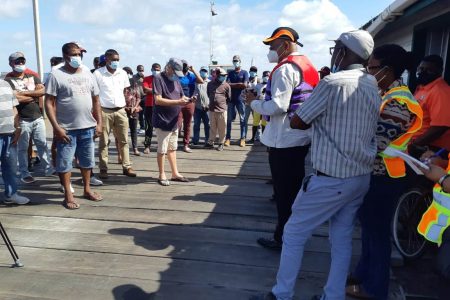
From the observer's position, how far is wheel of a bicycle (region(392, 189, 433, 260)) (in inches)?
129

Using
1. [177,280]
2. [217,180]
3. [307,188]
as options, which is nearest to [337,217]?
[307,188]

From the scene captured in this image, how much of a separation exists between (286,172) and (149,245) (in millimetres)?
1444

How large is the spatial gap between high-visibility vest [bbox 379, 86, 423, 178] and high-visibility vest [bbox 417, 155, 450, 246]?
439mm

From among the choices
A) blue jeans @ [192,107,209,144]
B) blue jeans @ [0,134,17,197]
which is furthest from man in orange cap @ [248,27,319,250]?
blue jeans @ [192,107,209,144]

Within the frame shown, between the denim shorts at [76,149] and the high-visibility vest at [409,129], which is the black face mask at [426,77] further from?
the denim shorts at [76,149]

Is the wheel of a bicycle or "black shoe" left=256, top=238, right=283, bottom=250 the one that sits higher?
the wheel of a bicycle

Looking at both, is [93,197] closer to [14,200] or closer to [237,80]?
[14,200]

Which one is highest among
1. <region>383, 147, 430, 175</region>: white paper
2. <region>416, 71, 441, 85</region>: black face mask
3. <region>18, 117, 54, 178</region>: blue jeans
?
<region>416, 71, 441, 85</region>: black face mask

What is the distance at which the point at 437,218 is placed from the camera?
1795 millimetres

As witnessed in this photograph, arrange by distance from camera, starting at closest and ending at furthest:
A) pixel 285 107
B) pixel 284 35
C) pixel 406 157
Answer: pixel 406 157
pixel 285 107
pixel 284 35

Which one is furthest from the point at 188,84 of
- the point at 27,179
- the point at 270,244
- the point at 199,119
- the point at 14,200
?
the point at 270,244

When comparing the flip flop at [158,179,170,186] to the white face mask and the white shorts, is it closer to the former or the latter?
the white shorts

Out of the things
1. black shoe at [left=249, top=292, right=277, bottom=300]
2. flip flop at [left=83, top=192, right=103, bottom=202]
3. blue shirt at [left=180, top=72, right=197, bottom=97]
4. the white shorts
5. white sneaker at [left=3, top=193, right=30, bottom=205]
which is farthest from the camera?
blue shirt at [left=180, top=72, right=197, bottom=97]

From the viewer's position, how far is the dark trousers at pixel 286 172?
3.05 m
